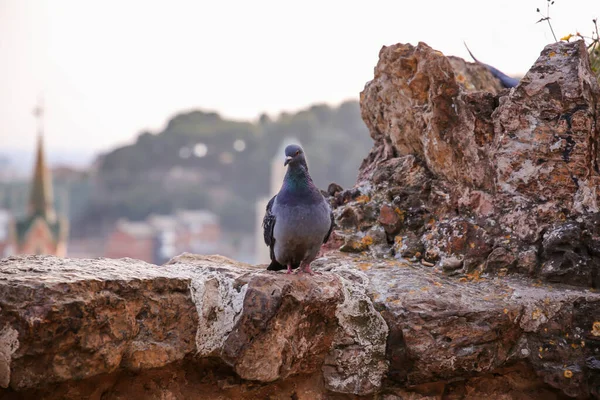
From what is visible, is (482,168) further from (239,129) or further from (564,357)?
(239,129)

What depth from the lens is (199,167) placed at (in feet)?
199

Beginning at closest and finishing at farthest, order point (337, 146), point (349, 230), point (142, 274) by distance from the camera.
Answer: point (142, 274) < point (349, 230) < point (337, 146)

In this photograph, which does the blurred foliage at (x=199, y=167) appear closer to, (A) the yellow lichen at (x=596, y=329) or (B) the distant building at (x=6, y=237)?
(B) the distant building at (x=6, y=237)

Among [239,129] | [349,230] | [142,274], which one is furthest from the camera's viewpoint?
[239,129]

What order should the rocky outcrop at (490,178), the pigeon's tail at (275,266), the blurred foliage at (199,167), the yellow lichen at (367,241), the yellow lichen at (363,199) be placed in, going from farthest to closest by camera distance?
the blurred foliage at (199,167), the yellow lichen at (363,199), the yellow lichen at (367,241), the pigeon's tail at (275,266), the rocky outcrop at (490,178)

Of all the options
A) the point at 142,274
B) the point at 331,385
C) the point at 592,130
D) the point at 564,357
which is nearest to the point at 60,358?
the point at 142,274

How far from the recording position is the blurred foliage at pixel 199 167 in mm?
58844

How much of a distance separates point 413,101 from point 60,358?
263 cm

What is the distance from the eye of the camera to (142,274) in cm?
358

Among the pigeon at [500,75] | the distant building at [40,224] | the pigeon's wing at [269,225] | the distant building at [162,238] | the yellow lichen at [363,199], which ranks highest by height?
the pigeon at [500,75]

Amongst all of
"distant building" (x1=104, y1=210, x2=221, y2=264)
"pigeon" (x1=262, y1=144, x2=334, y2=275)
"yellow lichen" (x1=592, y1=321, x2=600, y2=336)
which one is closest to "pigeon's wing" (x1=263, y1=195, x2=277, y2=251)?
"pigeon" (x1=262, y1=144, x2=334, y2=275)

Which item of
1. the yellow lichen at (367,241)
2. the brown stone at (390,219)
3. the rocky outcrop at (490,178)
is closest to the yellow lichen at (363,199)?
the rocky outcrop at (490,178)

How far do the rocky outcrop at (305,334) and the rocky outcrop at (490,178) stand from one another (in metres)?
0.22

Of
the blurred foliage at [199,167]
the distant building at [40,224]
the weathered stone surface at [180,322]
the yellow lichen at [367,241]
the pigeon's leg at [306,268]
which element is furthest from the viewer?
the blurred foliage at [199,167]
